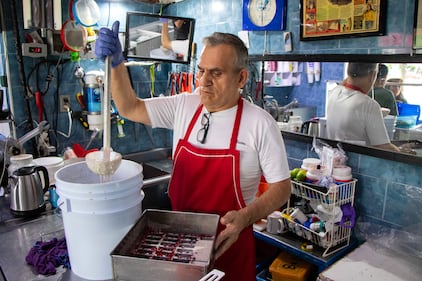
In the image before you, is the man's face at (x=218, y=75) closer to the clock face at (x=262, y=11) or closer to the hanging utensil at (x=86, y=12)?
the clock face at (x=262, y=11)

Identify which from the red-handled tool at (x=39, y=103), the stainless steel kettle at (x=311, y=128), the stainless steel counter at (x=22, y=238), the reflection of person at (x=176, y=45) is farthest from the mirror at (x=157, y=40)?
the stainless steel counter at (x=22, y=238)

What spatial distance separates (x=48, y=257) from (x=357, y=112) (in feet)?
5.85

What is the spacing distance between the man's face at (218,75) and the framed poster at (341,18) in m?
0.93

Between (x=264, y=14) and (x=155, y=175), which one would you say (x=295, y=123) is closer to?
(x=264, y=14)

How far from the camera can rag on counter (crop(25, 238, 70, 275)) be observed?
1.23 m

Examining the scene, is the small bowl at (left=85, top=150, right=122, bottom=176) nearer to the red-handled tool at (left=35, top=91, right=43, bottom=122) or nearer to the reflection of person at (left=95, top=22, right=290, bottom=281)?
the reflection of person at (left=95, top=22, right=290, bottom=281)

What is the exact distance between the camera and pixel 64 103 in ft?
10.2

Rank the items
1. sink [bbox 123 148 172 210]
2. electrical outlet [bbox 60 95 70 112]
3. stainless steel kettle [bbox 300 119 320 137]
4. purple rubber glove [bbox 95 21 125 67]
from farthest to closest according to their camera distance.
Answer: electrical outlet [bbox 60 95 70 112] → sink [bbox 123 148 172 210] → stainless steel kettle [bbox 300 119 320 137] → purple rubber glove [bbox 95 21 125 67]

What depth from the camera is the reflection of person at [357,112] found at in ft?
6.73

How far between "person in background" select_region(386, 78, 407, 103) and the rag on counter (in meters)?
1.80

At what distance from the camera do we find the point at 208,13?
10.3ft

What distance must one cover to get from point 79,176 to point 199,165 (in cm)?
47

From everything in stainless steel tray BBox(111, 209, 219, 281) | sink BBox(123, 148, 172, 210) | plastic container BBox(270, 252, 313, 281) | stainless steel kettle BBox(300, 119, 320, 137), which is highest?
stainless steel kettle BBox(300, 119, 320, 137)

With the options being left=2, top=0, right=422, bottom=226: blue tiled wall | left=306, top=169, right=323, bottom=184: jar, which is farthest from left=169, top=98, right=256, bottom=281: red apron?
left=2, top=0, right=422, bottom=226: blue tiled wall
